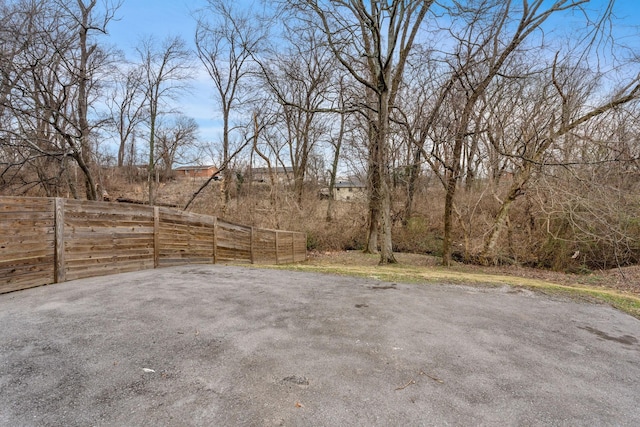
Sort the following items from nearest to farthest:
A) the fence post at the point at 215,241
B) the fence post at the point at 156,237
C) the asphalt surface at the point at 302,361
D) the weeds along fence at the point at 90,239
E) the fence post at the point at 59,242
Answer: the asphalt surface at the point at 302,361 → the weeds along fence at the point at 90,239 → the fence post at the point at 59,242 → the fence post at the point at 156,237 → the fence post at the point at 215,241

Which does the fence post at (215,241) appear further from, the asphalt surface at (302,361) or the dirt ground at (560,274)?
the dirt ground at (560,274)

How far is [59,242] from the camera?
208 inches

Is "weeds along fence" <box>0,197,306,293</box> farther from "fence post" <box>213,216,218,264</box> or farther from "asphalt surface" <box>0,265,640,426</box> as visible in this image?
"asphalt surface" <box>0,265,640,426</box>

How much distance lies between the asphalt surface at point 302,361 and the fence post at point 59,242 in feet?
1.53

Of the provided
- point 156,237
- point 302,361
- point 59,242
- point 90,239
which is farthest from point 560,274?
point 59,242

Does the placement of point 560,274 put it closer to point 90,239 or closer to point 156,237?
point 156,237

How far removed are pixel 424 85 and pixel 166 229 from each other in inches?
465

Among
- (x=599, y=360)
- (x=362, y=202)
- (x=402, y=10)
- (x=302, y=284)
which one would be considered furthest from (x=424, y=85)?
(x=599, y=360)

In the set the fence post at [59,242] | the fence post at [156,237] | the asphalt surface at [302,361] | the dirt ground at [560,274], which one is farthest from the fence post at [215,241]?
the dirt ground at [560,274]

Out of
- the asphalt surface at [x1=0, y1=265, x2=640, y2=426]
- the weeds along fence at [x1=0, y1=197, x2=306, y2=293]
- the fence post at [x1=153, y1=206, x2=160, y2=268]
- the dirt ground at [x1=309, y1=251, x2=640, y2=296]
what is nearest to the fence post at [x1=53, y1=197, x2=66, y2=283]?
the weeds along fence at [x1=0, y1=197, x2=306, y2=293]

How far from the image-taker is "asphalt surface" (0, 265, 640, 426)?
221 cm

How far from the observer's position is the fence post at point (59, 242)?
523cm

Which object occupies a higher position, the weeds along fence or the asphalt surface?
the weeds along fence

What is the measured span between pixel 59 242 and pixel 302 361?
4.76 meters
